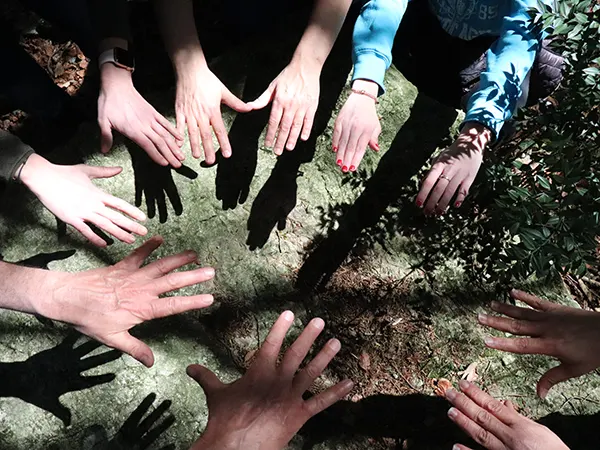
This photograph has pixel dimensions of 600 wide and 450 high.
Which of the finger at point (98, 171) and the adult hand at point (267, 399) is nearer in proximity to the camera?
the adult hand at point (267, 399)

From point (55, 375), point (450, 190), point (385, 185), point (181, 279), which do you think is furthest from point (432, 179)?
point (55, 375)

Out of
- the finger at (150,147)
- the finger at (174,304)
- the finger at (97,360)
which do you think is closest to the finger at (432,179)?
the finger at (174,304)

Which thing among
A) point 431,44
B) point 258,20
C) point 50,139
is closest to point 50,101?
point 50,139

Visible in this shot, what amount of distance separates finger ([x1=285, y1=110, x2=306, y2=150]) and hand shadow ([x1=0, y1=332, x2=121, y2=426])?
1.22m

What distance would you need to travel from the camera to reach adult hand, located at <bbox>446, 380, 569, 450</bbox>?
70.6 inches

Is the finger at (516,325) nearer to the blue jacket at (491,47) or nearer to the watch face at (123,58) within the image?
the blue jacket at (491,47)

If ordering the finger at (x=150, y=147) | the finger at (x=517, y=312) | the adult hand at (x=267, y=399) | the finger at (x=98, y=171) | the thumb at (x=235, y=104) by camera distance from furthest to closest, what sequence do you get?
the thumb at (x=235, y=104), the finger at (x=150, y=147), the finger at (x=98, y=171), the finger at (x=517, y=312), the adult hand at (x=267, y=399)

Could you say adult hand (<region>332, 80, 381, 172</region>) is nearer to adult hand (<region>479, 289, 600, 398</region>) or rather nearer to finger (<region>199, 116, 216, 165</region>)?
finger (<region>199, 116, 216, 165</region>)

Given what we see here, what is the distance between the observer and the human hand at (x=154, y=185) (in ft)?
8.18

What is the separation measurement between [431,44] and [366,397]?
1.99m

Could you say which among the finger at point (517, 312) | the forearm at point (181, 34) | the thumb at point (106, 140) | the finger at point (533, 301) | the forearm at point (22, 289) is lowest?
the forearm at point (22, 289)

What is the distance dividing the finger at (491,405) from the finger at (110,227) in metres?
1.46

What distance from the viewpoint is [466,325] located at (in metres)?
2.54

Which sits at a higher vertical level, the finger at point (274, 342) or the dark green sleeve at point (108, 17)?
the dark green sleeve at point (108, 17)
